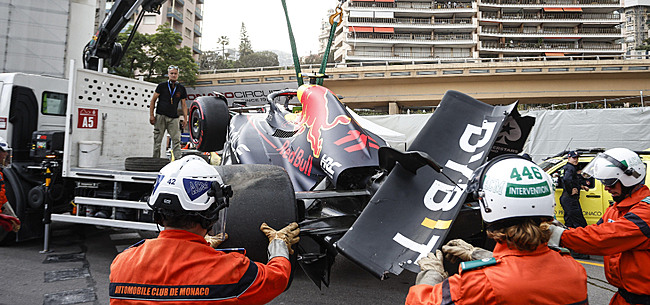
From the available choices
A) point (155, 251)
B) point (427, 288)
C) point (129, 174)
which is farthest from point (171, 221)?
point (129, 174)

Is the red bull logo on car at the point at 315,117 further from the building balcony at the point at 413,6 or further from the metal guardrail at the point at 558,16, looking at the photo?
the metal guardrail at the point at 558,16

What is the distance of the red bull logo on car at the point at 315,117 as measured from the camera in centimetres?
349

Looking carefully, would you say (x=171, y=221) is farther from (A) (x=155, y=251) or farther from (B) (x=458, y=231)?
(B) (x=458, y=231)

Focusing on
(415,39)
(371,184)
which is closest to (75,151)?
(371,184)

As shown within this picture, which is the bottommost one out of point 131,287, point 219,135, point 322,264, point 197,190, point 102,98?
point 322,264

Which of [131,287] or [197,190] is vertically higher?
[197,190]

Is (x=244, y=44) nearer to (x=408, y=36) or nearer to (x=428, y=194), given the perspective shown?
(x=408, y=36)

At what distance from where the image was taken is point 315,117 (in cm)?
371

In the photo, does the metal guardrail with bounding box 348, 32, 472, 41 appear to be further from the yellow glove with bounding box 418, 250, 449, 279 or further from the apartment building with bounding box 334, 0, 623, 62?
the yellow glove with bounding box 418, 250, 449, 279

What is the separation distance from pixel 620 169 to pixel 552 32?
269 feet

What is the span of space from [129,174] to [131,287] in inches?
151

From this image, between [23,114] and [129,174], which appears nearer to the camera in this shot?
[129,174]

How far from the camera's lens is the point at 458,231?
108 inches

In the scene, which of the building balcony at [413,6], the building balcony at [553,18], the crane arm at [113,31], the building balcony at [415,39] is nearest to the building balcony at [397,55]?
the building balcony at [415,39]
